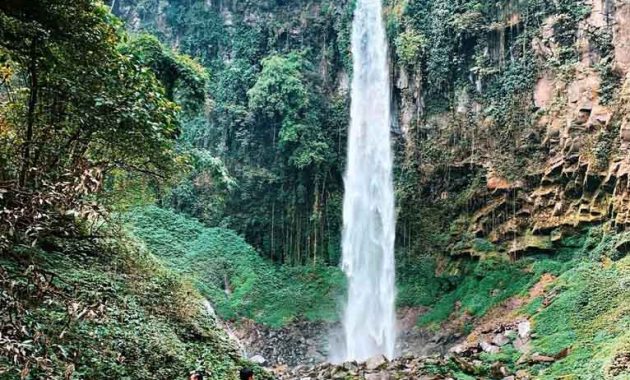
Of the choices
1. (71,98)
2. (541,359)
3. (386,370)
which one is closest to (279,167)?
(386,370)

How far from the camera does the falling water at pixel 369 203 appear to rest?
807 inches

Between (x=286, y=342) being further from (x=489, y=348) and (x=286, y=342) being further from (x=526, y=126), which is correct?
(x=526, y=126)

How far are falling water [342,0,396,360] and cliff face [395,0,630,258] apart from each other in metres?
1.23

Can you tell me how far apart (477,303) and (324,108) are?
38.1ft

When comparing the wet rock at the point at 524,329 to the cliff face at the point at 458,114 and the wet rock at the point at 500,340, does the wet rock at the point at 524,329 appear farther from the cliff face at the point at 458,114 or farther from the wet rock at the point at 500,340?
the cliff face at the point at 458,114

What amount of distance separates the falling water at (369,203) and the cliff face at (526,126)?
4.05ft

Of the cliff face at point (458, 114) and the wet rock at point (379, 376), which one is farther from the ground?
the cliff face at point (458, 114)

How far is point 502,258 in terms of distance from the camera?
1888 centimetres

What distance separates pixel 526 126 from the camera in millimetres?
19375

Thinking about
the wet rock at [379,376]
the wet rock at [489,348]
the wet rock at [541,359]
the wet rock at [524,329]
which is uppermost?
the wet rock at [524,329]

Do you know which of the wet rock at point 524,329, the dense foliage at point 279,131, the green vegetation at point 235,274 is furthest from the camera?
the dense foliage at point 279,131

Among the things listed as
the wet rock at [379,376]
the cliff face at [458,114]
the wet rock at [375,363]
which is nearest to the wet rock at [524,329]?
the wet rock at [375,363]

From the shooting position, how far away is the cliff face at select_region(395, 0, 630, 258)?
16.6 m

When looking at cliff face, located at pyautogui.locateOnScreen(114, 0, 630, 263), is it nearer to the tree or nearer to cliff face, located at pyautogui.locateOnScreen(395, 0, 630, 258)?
cliff face, located at pyautogui.locateOnScreen(395, 0, 630, 258)
